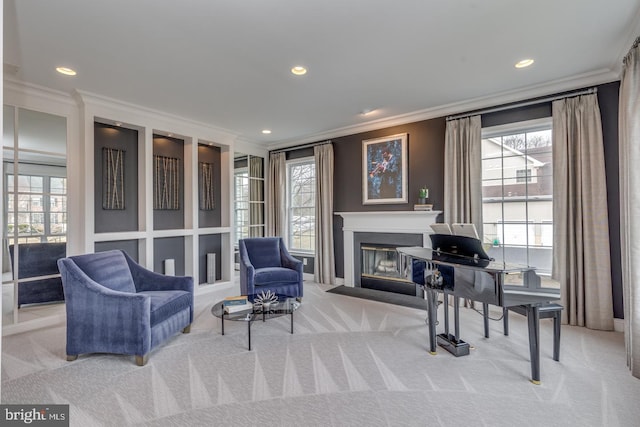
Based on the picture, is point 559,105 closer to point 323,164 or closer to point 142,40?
point 323,164

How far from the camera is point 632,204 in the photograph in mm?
2674

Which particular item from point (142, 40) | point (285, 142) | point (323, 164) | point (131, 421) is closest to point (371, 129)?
point (323, 164)

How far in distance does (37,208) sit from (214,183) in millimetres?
2452

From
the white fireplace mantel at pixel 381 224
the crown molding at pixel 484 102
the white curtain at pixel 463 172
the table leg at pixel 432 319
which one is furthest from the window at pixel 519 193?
the table leg at pixel 432 319

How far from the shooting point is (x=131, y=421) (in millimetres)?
2186

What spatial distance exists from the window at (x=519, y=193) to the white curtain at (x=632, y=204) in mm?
1152

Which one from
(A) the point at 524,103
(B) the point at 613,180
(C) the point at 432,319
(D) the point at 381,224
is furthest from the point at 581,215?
(D) the point at 381,224

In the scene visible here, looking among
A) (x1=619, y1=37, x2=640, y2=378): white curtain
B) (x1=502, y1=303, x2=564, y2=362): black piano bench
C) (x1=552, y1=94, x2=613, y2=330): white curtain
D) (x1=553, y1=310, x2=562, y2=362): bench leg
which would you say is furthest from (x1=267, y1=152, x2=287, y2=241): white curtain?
(x1=619, y1=37, x2=640, y2=378): white curtain

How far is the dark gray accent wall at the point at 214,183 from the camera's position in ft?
18.5

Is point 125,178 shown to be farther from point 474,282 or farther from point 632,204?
point 632,204

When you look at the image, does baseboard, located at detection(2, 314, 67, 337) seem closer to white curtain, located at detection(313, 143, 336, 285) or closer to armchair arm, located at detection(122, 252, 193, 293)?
armchair arm, located at detection(122, 252, 193, 293)

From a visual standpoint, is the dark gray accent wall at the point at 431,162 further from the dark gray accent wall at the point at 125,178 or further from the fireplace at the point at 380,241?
the dark gray accent wall at the point at 125,178

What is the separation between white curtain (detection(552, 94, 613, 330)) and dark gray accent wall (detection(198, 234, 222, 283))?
4.88 m

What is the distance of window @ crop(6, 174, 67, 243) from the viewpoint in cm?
379
